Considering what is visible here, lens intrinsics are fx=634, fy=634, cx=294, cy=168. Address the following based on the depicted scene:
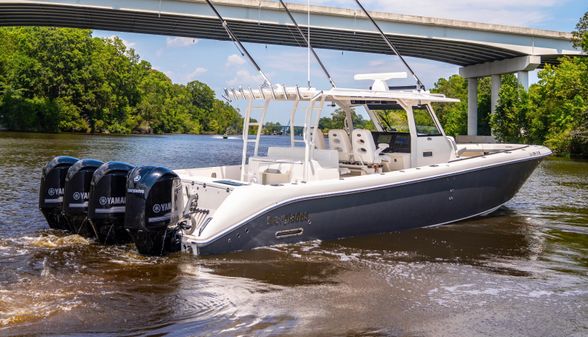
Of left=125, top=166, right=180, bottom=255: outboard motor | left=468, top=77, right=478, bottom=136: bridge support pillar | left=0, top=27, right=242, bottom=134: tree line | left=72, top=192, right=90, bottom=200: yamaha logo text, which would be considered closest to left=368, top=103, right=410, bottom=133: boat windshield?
left=125, top=166, right=180, bottom=255: outboard motor

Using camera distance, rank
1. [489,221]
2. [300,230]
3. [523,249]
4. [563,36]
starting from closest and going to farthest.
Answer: [300,230], [523,249], [489,221], [563,36]

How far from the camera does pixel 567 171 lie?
26.2 meters

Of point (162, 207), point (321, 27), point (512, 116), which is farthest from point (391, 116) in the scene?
point (512, 116)

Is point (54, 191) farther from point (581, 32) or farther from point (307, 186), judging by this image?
point (581, 32)

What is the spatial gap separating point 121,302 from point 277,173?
173 inches

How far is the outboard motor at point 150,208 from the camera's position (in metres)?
8.01

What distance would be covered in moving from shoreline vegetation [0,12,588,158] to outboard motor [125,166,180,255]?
3113cm

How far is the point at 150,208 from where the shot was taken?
26.3 ft

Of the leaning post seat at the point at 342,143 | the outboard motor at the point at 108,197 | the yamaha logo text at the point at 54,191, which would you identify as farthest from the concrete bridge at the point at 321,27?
the outboard motor at the point at 108,197

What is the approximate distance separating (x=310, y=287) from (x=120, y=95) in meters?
82.0

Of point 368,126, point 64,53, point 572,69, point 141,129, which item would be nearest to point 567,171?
point 572,69

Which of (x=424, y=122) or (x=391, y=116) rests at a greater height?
(x=391, y=116)

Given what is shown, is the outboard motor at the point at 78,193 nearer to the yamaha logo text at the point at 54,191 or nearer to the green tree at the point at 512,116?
the yamaha logo text at the point at 54,191

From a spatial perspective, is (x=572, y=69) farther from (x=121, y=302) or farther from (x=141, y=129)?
(x=141, y=129)
